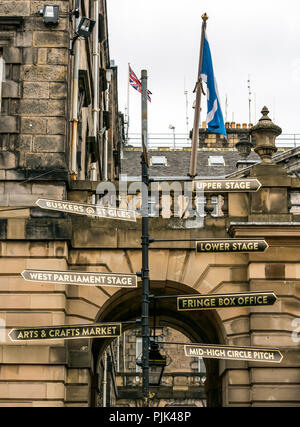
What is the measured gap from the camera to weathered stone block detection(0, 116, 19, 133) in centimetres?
1631

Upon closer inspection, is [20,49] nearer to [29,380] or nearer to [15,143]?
[15,143]

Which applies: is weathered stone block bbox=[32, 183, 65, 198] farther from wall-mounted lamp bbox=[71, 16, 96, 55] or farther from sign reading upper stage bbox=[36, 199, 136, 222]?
wall-mounted lamp bbox=[71, 16, 96, 55]

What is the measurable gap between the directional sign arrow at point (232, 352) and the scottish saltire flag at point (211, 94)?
16.1 feet

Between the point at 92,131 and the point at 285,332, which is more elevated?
the point at 92,131

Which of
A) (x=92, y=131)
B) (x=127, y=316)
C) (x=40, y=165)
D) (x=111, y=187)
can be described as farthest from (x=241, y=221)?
(x=92, y=131)

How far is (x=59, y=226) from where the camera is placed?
15.6 metres

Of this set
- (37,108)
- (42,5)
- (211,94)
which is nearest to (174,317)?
(211,94)

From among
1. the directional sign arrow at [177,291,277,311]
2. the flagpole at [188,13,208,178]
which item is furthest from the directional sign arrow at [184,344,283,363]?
the flagpole at [188,13,208,178]

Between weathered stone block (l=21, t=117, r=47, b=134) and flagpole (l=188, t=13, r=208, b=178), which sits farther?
weathered stone block (l=21, t=117, r=47, b=134)

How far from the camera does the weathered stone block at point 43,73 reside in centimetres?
1659

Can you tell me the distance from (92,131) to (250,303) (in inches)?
448

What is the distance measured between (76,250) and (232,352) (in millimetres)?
4287

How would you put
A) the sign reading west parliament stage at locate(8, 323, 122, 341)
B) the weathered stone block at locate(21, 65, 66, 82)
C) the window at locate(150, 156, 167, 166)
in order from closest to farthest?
1. the sign reading west parliament stage at locate(8, 323, 122, 341)
2. the weathered stone block at locate(21, 65, 66, 82)
3. the window at locate(150, 156, 167, 166)

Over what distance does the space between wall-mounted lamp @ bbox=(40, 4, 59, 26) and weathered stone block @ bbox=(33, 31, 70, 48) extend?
0.72 ft
